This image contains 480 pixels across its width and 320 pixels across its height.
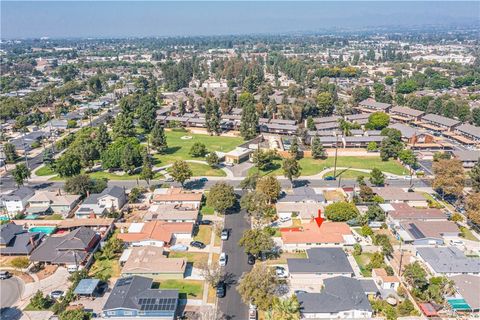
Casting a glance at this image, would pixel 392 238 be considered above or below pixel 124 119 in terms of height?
below

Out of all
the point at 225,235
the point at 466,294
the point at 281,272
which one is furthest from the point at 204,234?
the point at 466,294

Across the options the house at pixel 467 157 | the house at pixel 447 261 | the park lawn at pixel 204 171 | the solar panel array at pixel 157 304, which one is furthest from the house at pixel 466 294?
the park lawn at pixel 204 171

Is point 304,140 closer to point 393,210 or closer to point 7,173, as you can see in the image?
point 393,210

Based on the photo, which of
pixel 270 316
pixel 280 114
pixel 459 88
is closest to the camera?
pixel 270 316

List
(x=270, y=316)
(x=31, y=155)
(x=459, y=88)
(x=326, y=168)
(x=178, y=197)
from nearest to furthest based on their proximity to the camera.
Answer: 1. (x=270, y=316)
2. (x=178, y=197)
3. (x=326, y=168)
4. (x=31, y=155)
5. (x=459, y=88)

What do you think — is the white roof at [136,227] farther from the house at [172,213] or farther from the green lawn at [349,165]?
the green lawn at [349,165]

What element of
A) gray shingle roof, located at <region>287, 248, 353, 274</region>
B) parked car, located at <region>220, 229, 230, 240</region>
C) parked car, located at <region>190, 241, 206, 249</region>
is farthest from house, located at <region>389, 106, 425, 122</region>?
parked car, located at <region>190, 241, 206, 249</region>

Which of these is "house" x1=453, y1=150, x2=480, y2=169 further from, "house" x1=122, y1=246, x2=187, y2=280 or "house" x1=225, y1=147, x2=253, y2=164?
"house" x1=122, y1=246, x2=187, y2=280

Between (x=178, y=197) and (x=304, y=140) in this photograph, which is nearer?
(x=178, y=197)

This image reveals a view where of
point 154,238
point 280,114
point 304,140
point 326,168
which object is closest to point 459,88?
point 280,114
